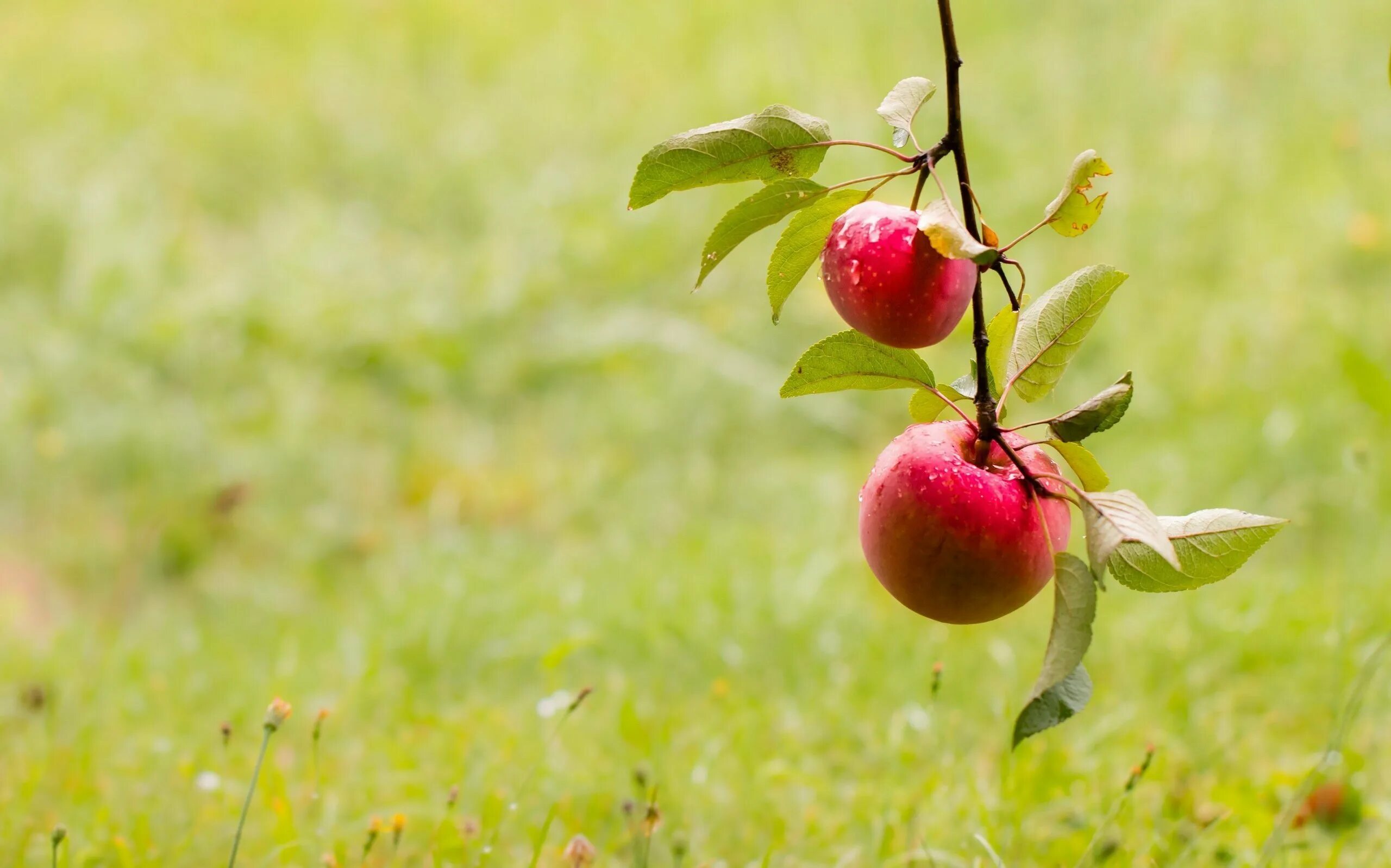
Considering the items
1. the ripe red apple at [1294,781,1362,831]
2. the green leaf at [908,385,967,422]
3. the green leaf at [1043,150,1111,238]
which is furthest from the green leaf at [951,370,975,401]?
the ripe red apple at [1294,781,1362,831]

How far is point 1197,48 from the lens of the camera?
14.8ft

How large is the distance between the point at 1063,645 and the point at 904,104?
1.29 feet

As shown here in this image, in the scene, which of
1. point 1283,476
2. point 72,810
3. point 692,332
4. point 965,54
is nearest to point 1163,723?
point 1283,476

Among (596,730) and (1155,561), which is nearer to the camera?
(1155,561)

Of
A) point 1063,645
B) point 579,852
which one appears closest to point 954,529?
point 1063,645

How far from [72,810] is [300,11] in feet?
13.9

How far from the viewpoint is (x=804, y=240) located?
886 millimetres

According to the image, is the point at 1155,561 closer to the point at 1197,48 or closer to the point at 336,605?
the point at 336,605

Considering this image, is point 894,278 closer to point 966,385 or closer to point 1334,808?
point 966,385

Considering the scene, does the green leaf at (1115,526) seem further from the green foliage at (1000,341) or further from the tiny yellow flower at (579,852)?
the tiny yellow flower at (579,852)

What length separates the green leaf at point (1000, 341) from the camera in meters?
0.91

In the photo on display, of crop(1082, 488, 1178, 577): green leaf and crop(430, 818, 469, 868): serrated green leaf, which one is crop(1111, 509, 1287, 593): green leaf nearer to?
crop(1082, 488, 1178, 577): green leaf

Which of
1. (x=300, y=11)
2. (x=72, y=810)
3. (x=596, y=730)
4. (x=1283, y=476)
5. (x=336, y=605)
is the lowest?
(x=1283, y=476)

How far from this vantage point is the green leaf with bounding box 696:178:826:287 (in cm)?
85
